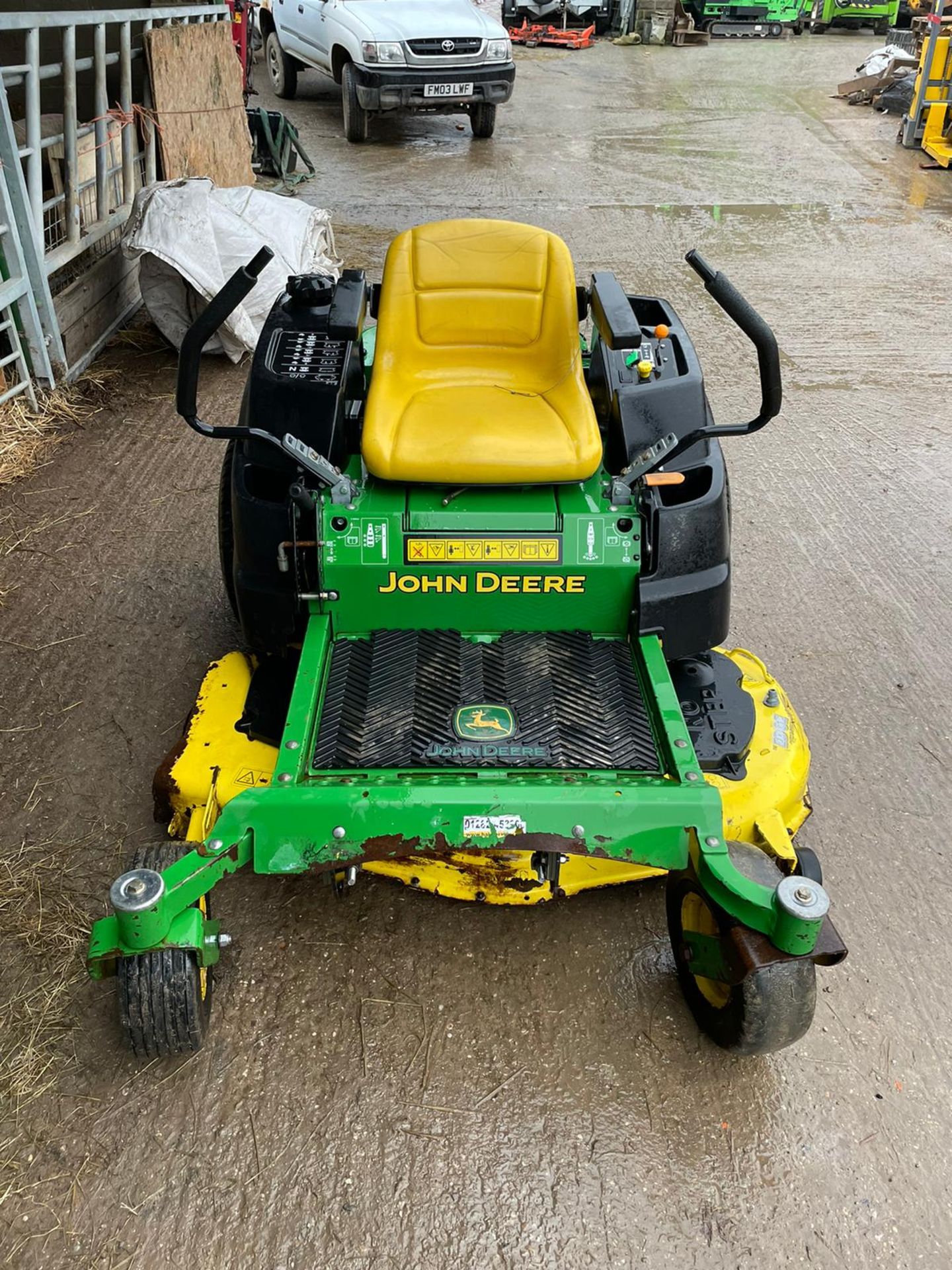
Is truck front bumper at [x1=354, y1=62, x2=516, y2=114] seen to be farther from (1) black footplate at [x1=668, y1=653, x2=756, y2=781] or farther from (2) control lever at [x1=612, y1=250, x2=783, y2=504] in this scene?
(1) black footplate at [x1=668, y1=653, x2=756, y2=781]

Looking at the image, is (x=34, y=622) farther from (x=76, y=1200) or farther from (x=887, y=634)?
(x=887, y=634)

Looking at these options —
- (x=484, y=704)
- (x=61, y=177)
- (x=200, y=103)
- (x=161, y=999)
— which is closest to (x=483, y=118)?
(x=200, y=103)

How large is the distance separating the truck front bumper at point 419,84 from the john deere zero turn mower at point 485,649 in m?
6.93

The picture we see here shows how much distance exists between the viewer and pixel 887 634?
11.2ft

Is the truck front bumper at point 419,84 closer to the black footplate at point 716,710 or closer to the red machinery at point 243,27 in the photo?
the red machinery at point 243,27

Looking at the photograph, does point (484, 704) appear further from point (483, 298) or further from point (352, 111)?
Answer: point (352, 111)

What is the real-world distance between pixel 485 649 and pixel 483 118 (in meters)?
8.51

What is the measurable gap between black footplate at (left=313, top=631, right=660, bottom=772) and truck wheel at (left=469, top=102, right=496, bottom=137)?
27.5ft

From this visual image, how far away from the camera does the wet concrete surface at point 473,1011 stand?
73.4 inches

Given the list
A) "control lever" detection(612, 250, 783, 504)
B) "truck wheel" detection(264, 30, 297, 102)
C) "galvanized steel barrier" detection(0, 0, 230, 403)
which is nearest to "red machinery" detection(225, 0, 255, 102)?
"truck wheel" detection(264, 30, 297, 102)

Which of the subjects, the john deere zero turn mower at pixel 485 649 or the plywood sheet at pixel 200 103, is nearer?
the john deere zero turn mower at pixel 485 649

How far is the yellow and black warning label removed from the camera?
2.43 metres

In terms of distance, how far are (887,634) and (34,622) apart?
287 cm

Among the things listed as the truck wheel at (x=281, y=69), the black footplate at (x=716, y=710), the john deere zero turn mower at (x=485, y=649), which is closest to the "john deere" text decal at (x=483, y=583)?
the john deere zero turn mower at (x=485, y=649)
